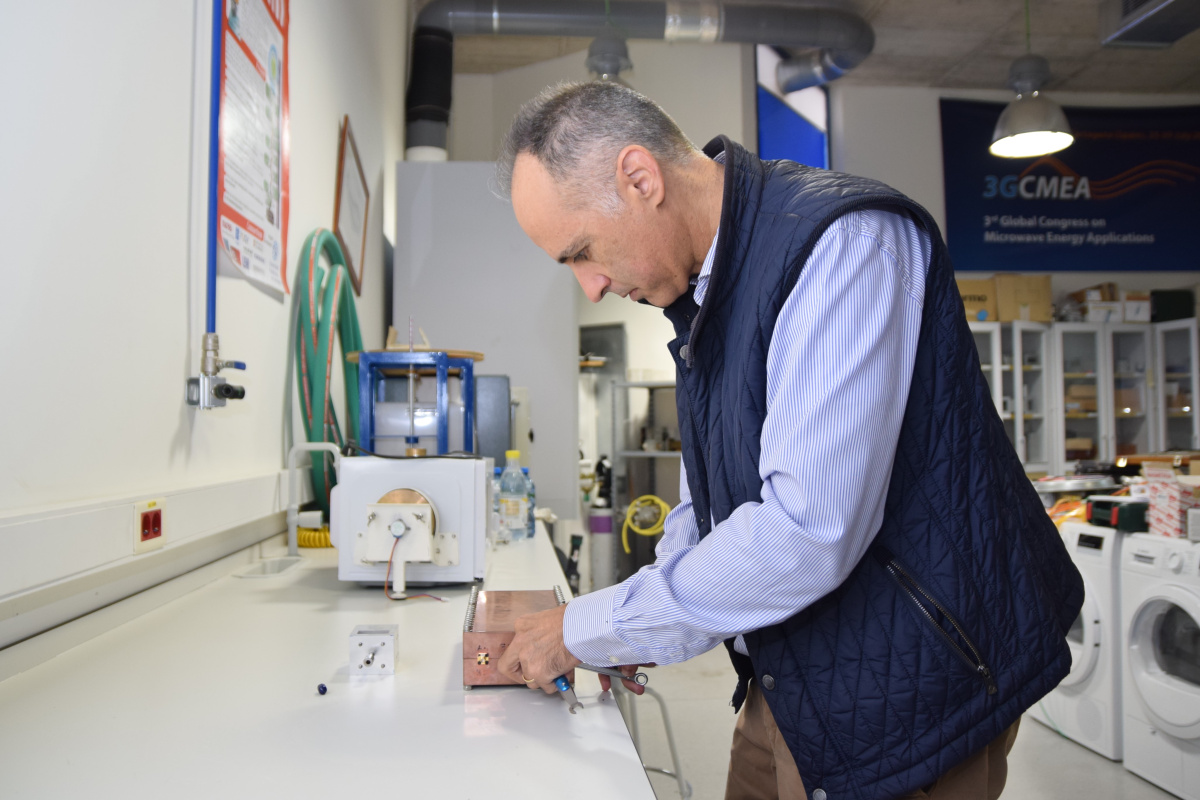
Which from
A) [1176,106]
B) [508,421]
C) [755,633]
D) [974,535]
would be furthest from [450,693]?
[1176,106]

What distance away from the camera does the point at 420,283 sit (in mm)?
3736

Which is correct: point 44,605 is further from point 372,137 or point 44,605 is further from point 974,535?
point 372,137

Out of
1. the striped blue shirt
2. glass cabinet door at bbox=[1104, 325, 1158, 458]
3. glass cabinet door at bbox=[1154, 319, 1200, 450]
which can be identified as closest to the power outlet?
the striped blue shirt

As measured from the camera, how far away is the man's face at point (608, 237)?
97 cm

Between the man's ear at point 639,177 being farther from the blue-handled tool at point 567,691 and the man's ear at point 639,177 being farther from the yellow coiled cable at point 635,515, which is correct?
the yellow coiled cable at point 635,515

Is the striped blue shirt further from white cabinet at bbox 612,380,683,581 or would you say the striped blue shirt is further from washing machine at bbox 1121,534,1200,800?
white cabinet at bbox 612,380,683,581

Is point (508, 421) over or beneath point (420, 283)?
beneath

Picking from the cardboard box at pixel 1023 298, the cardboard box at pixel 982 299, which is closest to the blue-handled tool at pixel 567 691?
the cardboard box at pixel 982 299

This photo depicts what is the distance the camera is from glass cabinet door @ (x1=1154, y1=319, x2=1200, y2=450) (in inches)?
237

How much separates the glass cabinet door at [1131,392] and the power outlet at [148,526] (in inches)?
266

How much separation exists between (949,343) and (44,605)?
1228 millimetres

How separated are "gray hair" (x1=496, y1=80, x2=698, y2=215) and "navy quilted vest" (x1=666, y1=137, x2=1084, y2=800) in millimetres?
138

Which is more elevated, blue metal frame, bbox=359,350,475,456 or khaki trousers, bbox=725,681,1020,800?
blue metal frame, bbox=359,350,475,456

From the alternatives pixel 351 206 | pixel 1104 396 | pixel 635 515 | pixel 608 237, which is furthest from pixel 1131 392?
pixel 608 237
